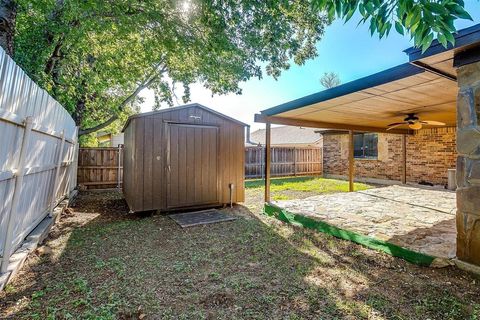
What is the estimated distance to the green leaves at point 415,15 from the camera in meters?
1.26

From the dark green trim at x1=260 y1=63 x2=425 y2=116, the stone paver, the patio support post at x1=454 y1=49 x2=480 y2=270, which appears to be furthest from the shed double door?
the patio support post at x1=454 y1=49 x2=480 y2=270

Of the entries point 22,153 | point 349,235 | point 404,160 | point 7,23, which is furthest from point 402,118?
point 7,23

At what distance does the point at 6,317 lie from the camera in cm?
205

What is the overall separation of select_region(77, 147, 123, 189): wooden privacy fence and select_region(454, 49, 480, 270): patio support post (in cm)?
1004

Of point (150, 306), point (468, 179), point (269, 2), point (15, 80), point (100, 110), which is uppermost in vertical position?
point (269, 2)

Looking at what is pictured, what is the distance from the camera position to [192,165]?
600 cm

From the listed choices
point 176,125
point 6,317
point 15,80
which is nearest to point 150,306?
point 6,317

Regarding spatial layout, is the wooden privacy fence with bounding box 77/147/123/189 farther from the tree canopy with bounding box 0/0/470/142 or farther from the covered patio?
the covered patio

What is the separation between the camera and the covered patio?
8.66ft

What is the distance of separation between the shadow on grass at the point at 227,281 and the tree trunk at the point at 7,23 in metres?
3.59

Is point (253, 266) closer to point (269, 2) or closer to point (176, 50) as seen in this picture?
point (269, 2)

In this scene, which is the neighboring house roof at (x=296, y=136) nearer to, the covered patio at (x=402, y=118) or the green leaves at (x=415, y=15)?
the covered patio at (x=402, y=118)

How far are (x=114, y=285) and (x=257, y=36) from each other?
569 cm

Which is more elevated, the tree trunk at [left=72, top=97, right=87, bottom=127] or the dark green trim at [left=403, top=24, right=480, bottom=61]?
the tree trunk at [left=72, top=97, right=87, bottom=127]
